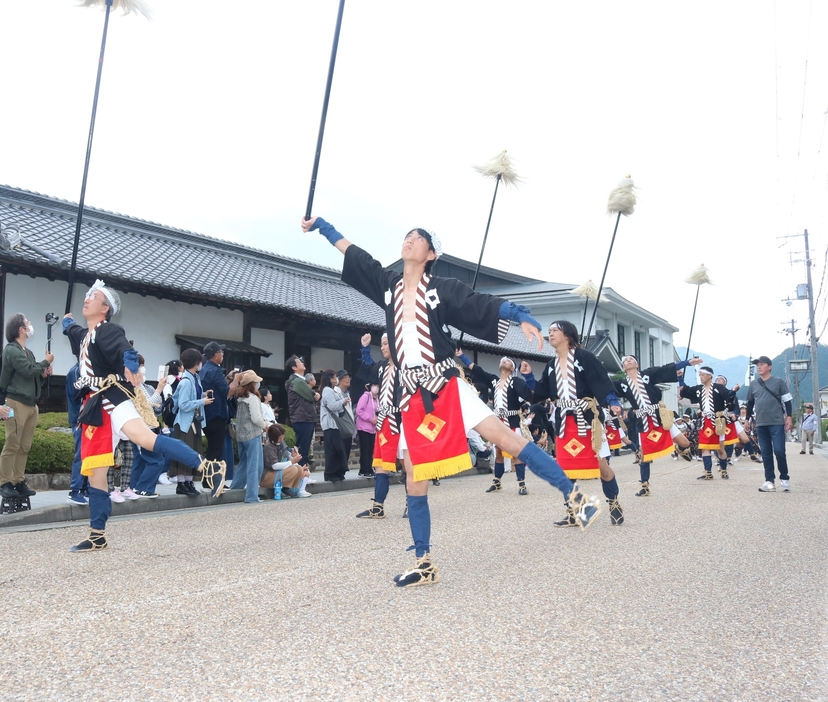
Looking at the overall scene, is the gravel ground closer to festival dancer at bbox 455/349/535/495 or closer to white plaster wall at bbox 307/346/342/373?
festival dancer at bbox 455/349/535/495

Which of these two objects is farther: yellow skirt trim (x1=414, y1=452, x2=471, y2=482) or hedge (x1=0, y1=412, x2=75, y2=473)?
hedge (x1=0, y1=412, x2=75, y2=473)

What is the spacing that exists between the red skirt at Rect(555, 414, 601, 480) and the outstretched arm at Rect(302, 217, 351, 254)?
10.4ft

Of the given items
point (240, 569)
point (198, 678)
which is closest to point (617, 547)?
point (240, 569)

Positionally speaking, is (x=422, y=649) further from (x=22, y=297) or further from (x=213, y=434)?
(x=22, y=297)

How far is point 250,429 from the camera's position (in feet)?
31.7

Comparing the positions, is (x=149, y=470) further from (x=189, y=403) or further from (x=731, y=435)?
(x=731, y=435)

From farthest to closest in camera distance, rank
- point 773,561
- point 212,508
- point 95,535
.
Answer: point 212,508
point 95,535
point 773,561

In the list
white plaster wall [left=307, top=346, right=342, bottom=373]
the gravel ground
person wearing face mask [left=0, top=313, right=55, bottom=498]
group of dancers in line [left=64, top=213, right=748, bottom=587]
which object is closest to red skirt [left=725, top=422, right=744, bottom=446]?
the gravel ground

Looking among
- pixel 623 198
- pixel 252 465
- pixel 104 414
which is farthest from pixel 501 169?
pixel 104 414

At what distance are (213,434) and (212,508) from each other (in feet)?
3.51

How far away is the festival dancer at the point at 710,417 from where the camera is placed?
1364 cm

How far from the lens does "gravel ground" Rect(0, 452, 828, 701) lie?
2637 mm

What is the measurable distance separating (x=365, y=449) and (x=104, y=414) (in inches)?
281

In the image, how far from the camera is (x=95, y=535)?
217 inches
